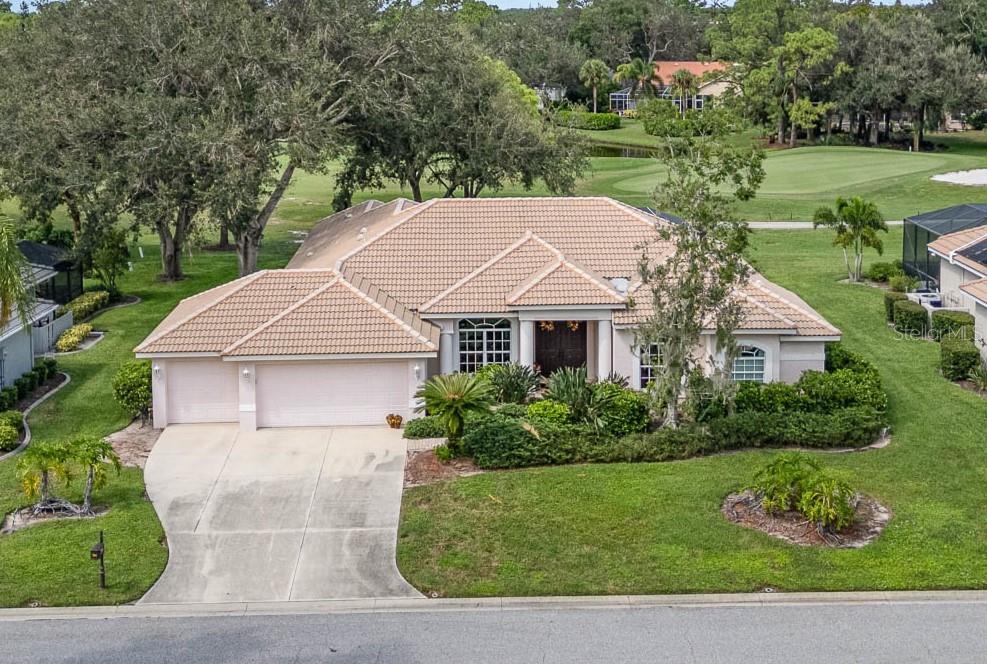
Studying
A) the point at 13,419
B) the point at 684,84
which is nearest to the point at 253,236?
the point at 13,419

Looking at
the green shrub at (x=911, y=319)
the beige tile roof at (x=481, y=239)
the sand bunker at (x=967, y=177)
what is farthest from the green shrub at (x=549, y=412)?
the sand bunker at (x=967, y=177)

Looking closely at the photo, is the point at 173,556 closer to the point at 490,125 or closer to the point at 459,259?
the point at 459,259

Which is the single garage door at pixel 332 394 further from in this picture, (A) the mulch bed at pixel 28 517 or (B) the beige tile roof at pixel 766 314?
(A) the mulch bed at pixel 28 517

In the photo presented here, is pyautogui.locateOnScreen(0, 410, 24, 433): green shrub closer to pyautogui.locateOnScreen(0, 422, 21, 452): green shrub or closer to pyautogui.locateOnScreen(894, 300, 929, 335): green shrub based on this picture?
pyautogui.locateOnScreen(0, 422, 21, 452): green shrub

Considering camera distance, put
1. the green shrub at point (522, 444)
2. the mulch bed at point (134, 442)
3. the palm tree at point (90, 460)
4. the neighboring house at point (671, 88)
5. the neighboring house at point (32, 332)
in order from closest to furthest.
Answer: the palm tree at point (90, 460) → the green shrub at point (522, 444) → the mulch bed at point (134, 442) → the neighboring house at point (32, 332) → the neighboring house at point (671, 88)

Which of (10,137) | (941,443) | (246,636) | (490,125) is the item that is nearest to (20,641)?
(246,636)

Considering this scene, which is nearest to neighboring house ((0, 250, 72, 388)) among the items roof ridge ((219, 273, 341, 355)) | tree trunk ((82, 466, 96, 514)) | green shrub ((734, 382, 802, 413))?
roof ridge ((219, 273, 341, 355))
